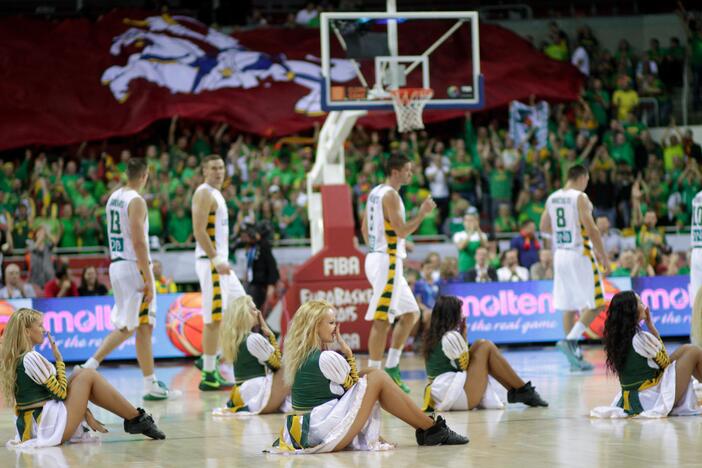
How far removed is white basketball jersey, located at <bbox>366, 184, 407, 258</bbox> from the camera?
11711 millimetres

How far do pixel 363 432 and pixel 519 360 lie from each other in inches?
290

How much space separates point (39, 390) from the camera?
27.0 ft

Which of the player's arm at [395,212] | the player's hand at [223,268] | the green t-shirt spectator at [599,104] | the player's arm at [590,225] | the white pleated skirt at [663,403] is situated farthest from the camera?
the green t-shirt spectator at [599,104]

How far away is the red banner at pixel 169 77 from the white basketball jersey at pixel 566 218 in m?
8.83

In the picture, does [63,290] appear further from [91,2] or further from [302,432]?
[91,2]

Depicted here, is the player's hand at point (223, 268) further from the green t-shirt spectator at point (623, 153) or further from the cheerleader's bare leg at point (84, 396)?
the green t-shirt spectator at point (623, 153)

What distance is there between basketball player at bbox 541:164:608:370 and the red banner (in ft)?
29.3

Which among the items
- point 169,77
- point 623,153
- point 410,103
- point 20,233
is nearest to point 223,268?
point 410,103

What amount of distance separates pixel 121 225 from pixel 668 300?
8825 mm

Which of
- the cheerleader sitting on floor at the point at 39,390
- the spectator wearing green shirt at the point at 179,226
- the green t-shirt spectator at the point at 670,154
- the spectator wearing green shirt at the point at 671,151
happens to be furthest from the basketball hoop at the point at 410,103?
the green t-shirt spectator at the point at 670,154

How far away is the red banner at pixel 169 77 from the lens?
22844mm

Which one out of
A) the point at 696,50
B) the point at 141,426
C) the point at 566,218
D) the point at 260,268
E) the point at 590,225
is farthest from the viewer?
the point at 696,50

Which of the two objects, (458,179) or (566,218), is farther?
(458,179)

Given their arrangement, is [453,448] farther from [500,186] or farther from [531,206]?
[500,186]
